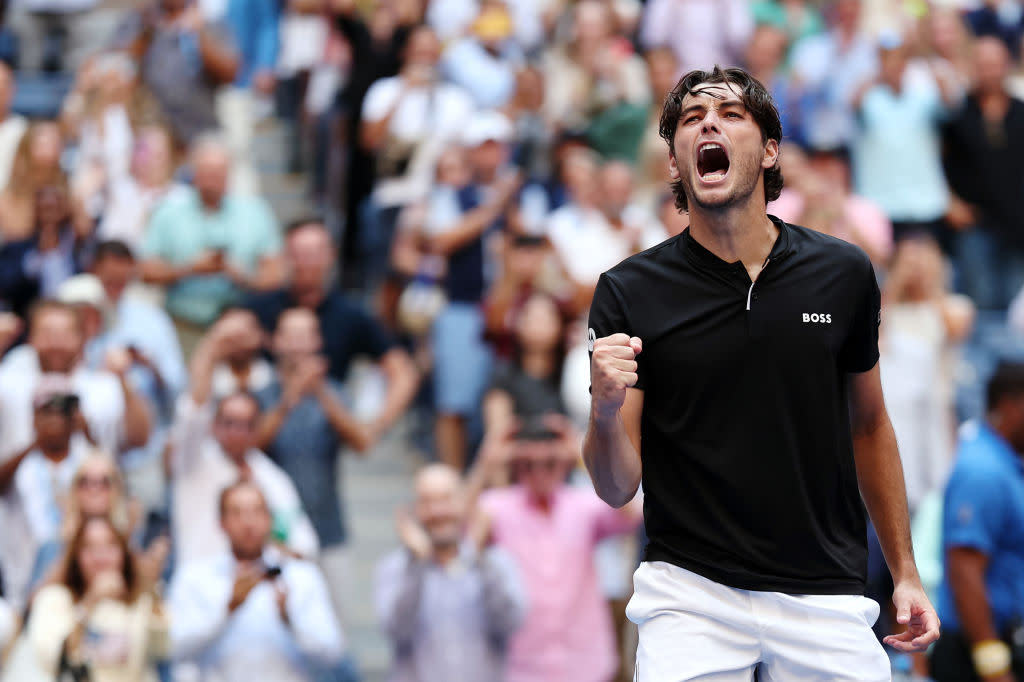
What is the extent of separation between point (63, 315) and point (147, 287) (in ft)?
3.92

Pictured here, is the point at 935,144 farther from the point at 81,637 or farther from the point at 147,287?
the point at 81,637

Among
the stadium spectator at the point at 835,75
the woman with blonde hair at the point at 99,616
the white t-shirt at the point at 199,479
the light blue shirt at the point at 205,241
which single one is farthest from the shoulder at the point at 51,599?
the stadium spectator at the point at 835,75

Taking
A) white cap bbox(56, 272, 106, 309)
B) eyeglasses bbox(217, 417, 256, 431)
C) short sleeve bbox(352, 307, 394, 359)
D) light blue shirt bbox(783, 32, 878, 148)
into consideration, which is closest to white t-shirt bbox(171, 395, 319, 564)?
eyeglasses bbox(217, 417, 256, 431)

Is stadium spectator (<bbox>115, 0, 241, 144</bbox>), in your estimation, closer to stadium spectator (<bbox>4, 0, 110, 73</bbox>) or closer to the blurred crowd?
the blurred crowd

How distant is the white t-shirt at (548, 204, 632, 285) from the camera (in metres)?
9.32

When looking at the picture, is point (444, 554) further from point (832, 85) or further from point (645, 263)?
point (832, 85)

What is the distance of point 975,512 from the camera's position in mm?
6227

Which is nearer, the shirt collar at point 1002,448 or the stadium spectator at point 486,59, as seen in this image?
the shirt collar at point 1002,448

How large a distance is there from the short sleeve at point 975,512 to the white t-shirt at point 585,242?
3303 millimetres

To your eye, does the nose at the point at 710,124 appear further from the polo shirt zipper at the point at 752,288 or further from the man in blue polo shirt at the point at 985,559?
the man in blue polo shirt at the point at 985,559

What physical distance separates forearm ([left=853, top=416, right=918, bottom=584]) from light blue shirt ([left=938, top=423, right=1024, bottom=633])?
7.35 feet

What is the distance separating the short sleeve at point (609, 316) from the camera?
3.87m

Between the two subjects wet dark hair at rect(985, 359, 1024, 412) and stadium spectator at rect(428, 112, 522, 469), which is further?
stadium spectator at rect(428, 112, 522, 469)

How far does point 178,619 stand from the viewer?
663cm
